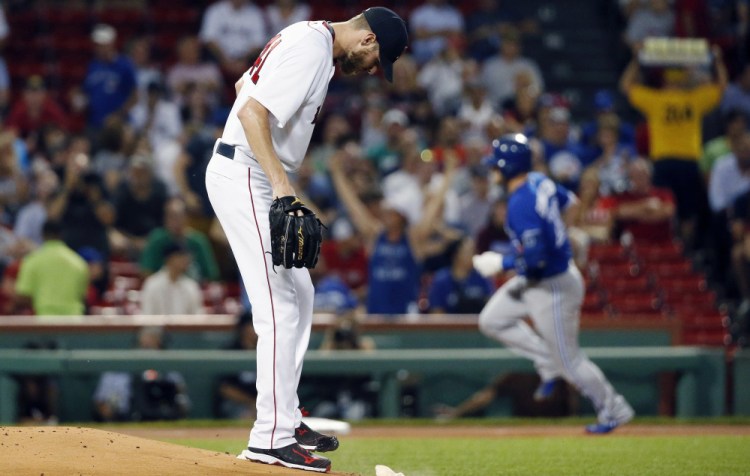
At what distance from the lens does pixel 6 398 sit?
34.9 feet

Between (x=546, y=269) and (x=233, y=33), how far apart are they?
7.25m

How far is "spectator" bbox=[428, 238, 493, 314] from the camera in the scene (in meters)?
12.0

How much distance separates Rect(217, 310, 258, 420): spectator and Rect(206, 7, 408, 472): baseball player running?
4889mm

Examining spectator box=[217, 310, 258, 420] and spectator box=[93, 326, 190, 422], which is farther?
spectator box=[217, 310, 258, 420]

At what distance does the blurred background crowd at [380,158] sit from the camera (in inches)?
480

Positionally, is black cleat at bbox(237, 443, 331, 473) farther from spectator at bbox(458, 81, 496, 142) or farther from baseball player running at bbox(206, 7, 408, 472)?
spectator at bbox(458, 81, 496, 142)

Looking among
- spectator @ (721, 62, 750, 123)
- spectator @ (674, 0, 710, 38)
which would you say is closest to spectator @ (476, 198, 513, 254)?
spectator @ (721, 62, 750, 123)

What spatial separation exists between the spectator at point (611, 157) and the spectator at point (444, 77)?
6.15 feet

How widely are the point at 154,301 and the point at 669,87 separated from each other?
627 centimetres

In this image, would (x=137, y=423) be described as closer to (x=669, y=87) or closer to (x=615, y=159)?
(x=615, y=159)

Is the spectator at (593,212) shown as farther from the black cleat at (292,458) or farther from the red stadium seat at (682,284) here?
the black cleat at (292,458)

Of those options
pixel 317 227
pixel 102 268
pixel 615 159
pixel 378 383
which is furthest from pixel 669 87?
pixel 317 227

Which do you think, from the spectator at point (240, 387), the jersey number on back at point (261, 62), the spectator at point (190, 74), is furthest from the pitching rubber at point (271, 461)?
the spectator at point (190, 74)

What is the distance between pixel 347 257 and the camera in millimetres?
12773
